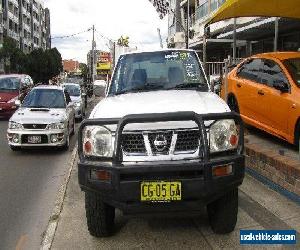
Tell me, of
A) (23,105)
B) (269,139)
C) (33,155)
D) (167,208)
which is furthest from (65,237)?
(23,105)

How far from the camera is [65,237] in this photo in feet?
15.9

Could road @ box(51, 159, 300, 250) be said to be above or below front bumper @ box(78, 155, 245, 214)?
below

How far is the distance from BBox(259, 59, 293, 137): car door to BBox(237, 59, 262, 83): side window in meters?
0.22

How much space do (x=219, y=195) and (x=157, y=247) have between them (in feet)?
2.82

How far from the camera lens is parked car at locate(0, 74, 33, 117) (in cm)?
1752

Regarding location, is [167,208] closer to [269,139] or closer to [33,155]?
[269,139]

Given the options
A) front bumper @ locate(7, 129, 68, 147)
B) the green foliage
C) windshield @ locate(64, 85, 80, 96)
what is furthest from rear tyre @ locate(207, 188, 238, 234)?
the green foliage

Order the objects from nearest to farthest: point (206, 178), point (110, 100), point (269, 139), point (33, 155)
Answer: point (206, 178) → point (110, 100) → point (269, 139) → point (33, 155)

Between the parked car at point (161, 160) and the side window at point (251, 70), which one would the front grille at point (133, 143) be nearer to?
the parked car at point (161, 160)

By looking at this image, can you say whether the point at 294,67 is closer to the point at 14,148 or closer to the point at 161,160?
the point at 161,160

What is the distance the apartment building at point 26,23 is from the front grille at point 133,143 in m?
61.8

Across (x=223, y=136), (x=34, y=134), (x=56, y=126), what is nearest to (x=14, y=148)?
(x=34, y=134)

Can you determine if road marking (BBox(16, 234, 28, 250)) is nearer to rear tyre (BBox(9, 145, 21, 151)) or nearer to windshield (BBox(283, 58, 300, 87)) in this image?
windshield (BBox(283, 58, 300, 87))

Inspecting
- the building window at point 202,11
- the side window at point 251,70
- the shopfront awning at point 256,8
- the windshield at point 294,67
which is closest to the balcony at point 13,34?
the building window at point 202,11
